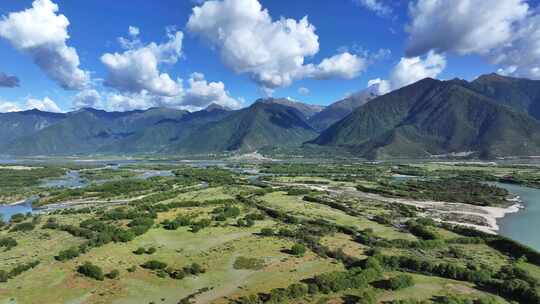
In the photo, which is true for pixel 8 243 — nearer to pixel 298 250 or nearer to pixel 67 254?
pixel 67 254

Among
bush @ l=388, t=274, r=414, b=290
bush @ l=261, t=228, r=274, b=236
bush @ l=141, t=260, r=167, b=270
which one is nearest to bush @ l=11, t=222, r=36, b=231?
bush @ l=141, t=260, r=167, b=270

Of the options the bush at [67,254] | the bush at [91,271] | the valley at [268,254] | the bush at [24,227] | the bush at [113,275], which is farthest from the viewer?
the bush at [24,227]

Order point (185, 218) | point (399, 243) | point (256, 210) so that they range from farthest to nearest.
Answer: point (256, 210), point (185, 218), point (399, 243)

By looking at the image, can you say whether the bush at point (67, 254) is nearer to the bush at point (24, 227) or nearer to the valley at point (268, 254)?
the valley at point (268, 254)

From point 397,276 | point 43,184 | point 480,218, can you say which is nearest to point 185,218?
point 397,276

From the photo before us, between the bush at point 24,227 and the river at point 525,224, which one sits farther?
the bush at point 24,227

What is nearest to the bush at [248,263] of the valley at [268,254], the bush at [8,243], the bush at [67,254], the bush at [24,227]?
the valley at [268,254]

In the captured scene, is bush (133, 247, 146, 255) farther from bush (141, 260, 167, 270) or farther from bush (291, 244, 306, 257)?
bush (291, 244, 306, 257)

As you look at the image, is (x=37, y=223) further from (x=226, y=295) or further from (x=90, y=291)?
(x=226, y=295)

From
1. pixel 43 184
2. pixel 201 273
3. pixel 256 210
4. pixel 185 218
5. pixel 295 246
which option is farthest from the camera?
pixel 43 184
